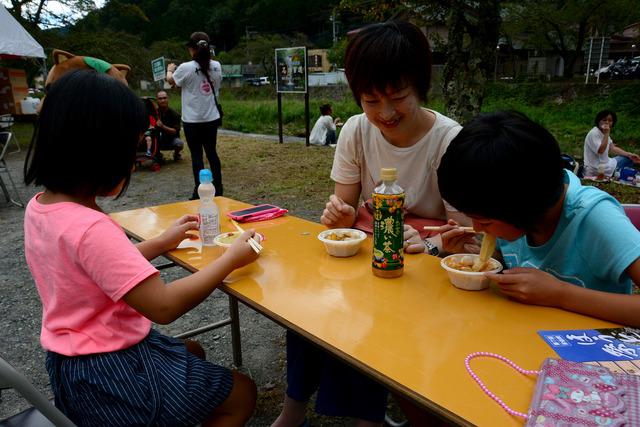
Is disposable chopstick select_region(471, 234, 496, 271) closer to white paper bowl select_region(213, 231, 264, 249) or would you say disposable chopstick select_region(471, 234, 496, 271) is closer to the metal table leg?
white paper bowl select_region(213, 231, 264, 249)

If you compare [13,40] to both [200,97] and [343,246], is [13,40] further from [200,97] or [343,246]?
[343,246]

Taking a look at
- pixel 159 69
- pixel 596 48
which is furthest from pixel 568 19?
pixel 159 69

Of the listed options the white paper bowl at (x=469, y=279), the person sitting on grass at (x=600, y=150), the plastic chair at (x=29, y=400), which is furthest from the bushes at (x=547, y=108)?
the plastic chair at (x=29, y=400)

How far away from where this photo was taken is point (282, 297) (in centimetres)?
127

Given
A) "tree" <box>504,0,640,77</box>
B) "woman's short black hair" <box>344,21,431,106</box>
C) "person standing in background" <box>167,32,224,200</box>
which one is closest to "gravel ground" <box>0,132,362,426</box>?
"woman's short black hair" <box>344,21,431,106</box>

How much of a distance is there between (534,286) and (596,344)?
0.66ft

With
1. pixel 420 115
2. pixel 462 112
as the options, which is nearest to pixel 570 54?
pixel 462 112

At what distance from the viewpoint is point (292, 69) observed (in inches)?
368

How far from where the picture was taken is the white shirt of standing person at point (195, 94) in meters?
5.48

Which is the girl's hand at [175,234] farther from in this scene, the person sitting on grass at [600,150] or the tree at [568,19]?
the tree at [568,19]

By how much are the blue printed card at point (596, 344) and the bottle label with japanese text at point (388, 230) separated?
0.44m

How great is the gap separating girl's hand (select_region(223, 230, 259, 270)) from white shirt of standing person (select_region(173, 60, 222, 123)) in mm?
4441

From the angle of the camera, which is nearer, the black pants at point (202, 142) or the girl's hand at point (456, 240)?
the girl's hand at point (456, 240)

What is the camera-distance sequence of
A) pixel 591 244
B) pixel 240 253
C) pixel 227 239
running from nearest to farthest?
1. pixel 591 244
2. pixel 240 253
3. pixel 227 239
